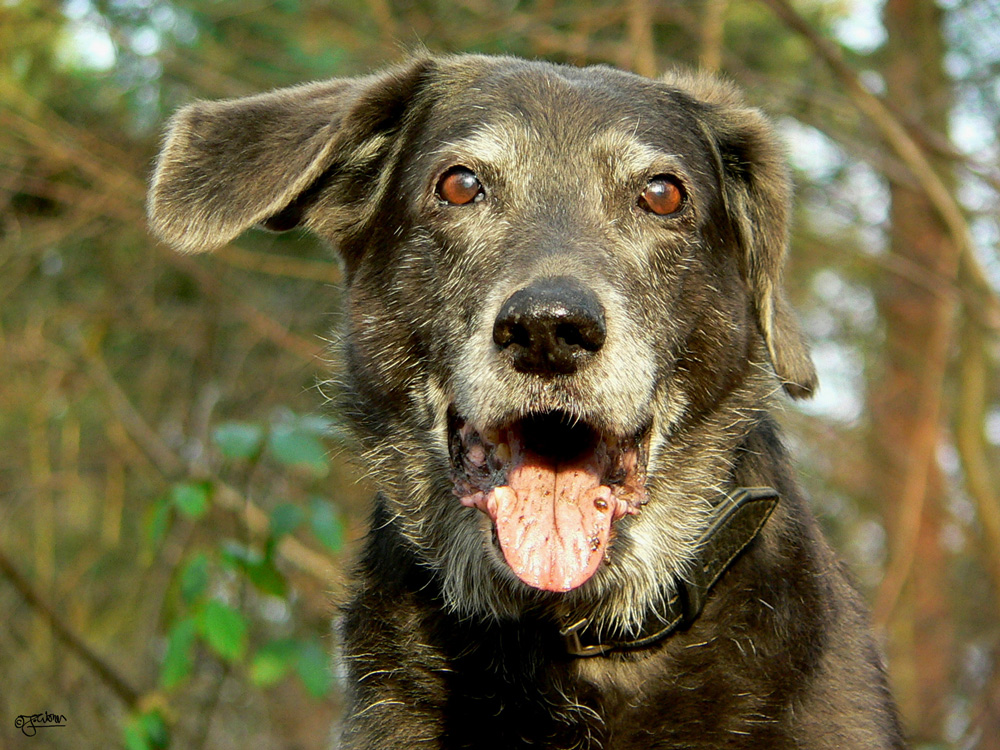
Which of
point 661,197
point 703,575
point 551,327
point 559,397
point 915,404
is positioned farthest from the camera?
point 915,404

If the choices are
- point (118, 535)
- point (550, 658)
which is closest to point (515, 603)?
point (550, 658)

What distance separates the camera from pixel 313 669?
4.73 meters

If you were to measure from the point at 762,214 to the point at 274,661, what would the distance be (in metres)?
2.72

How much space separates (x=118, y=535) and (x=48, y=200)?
2.37 meters

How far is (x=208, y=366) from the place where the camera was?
7.91m


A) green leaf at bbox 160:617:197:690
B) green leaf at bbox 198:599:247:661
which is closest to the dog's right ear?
green leaf at bbox 198:599:247:661

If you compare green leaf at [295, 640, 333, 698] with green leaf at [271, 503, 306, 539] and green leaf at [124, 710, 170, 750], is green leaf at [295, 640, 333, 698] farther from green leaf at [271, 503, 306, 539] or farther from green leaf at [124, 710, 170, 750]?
green leaf at [124, 710, 170, 750]

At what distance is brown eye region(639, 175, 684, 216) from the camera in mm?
3486

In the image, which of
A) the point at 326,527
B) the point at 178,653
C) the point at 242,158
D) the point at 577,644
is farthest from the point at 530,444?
the point at 178,653

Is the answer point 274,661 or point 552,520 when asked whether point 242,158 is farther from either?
point 274,661

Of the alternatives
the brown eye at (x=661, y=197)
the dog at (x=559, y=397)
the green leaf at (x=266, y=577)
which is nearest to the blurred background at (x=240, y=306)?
the green leaf at (x=266, y=577)

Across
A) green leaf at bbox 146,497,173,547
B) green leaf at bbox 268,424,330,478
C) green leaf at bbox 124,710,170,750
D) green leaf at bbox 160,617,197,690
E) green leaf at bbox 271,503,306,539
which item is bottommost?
green leaf at bbox 124,710,170,750

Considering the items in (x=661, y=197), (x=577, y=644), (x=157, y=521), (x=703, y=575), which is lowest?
(x=157, y=521)

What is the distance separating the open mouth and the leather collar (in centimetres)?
26
